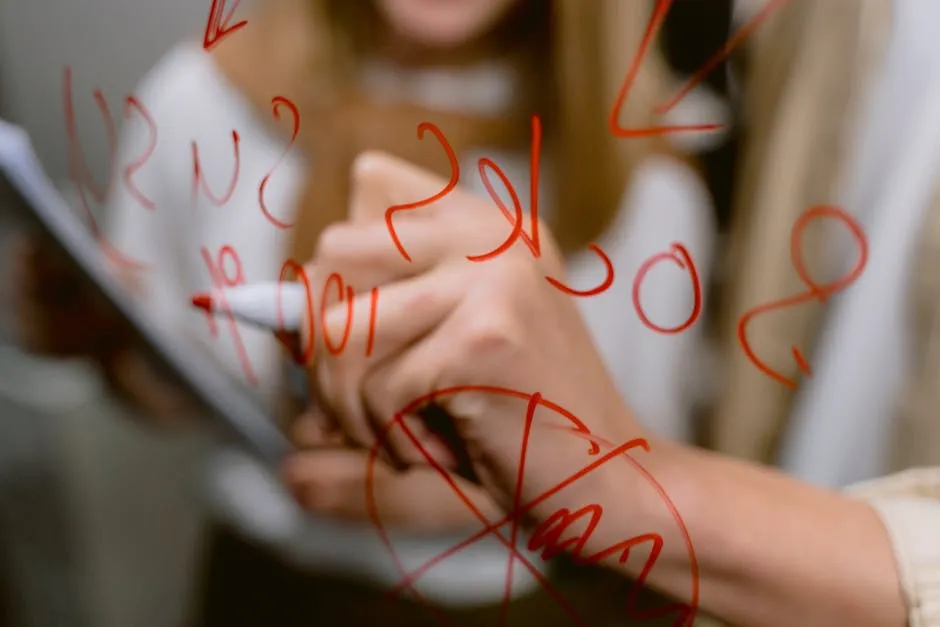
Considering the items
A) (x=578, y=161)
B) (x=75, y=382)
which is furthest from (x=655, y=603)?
(x=75, y=382)

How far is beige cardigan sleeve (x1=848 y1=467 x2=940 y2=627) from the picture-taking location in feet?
0.53

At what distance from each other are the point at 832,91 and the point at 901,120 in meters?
0.02

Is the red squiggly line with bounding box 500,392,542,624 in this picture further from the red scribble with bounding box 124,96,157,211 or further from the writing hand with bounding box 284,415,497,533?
the red scribble with bounding box 124,96,157,211

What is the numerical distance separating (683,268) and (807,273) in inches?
1.1

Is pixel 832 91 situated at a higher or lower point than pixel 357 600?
higher

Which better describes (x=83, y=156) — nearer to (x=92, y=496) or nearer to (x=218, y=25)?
(x=218, y=25)

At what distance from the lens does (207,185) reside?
0.66 ft

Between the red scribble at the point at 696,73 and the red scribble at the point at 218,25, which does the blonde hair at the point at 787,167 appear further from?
the red scribble at the point at 218,25

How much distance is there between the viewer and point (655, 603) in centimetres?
19

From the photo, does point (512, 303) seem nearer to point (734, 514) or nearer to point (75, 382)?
point (734, 514)

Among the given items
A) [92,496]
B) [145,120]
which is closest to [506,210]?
[145,120]

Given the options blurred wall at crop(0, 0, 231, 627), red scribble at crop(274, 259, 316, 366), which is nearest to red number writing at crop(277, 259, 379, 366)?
red scribble at crop(274, 259, 316, 366)

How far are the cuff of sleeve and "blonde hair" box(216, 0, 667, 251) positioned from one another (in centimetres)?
10

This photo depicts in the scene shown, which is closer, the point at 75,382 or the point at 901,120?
the point at 901,120
